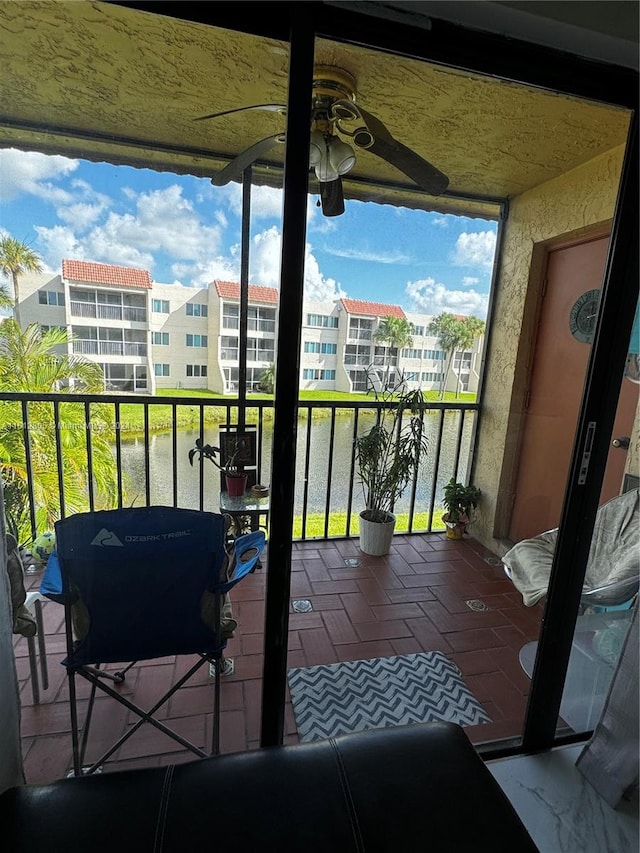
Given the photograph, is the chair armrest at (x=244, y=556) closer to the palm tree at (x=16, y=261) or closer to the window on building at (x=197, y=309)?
the window on building at (x=197, y=309)

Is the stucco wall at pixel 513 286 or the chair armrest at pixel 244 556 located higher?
the stucco wall at pixel 513 286

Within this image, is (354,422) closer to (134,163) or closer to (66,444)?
(66,444)

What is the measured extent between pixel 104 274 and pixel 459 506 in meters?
2.68

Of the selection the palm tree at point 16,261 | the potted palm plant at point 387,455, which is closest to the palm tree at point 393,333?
the potted palm plant at point 387,455

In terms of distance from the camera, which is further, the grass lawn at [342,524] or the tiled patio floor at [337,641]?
the grass lawn at [342,524]

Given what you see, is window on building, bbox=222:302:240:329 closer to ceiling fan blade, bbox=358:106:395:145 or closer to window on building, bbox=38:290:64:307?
window on building, bbox=38:290:64:307

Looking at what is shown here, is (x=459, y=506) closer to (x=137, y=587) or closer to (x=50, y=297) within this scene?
(x=137, y=587)

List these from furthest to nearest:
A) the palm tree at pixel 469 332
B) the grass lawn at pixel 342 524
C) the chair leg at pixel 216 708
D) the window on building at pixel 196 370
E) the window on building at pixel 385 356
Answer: the grass lawn at pixel 342 524 < the palm tree at pixel 469 332 < the window on building at pixel 385 356 < the window on building at pixel 196 370 < the chair leg at pixel 216 708

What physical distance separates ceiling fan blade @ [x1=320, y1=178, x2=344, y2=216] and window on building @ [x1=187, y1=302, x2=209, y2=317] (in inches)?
32.4

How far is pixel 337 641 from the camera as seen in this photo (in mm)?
2039

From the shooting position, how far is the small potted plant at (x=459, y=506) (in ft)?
10.1

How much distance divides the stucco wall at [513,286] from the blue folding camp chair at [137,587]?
2.28 metres

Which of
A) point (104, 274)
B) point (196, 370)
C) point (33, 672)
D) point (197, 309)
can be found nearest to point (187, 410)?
point (196, 370)


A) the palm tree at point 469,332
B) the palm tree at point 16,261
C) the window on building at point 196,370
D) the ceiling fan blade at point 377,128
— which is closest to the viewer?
the ceiling fan blade at point 377,128
